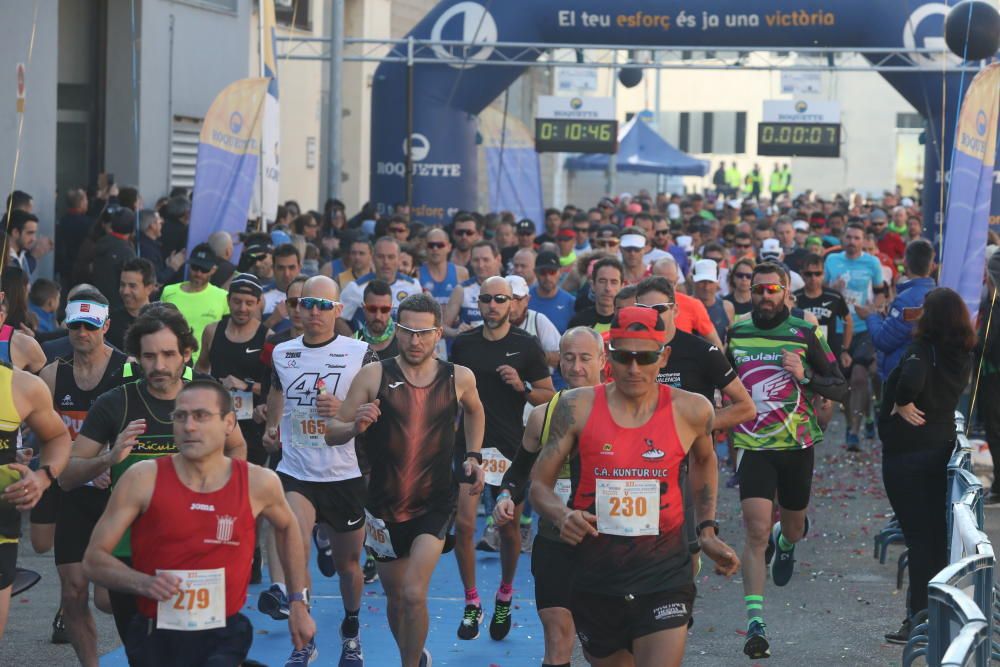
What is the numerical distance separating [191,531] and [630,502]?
1.55 metres

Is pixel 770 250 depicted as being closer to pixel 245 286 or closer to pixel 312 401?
pixel 245 286

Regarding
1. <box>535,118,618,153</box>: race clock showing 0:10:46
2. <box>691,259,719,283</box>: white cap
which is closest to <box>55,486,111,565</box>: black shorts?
<box>691,259,719,283</box>: white cap

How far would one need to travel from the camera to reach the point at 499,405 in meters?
9.41

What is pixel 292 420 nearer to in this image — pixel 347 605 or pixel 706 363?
pixel 347 605

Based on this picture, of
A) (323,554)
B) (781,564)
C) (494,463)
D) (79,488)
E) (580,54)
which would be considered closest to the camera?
(79,488)

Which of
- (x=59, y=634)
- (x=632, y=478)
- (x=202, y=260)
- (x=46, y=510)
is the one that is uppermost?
(x=202, y=260)

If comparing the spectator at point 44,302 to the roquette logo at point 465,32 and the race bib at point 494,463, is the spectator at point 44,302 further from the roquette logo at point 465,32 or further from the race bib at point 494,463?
the roquette logo at point 465,32

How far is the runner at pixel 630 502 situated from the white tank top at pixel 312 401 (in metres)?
2.52

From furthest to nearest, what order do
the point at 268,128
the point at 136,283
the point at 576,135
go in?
the point at 576,135
the point at 268,128
the point at 136,283

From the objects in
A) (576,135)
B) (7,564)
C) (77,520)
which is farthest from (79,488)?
(576,135)

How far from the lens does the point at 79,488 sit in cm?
727

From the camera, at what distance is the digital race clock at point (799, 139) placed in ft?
93.2

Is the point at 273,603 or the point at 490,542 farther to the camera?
the point at 490,542

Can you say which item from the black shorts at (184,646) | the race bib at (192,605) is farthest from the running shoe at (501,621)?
the race bib at (192,605)
